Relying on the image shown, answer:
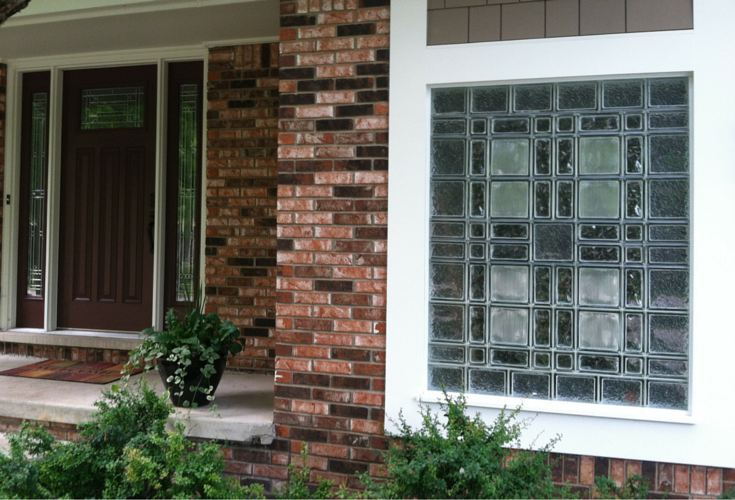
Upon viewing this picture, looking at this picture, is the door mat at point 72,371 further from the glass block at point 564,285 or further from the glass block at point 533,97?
the glass block at point 533,97

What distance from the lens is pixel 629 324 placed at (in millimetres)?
3064

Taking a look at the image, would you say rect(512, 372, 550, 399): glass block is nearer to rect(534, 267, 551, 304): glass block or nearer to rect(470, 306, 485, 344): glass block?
rect(470, 306, 485, 344): glass block

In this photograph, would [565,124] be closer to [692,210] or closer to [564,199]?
[564,199]

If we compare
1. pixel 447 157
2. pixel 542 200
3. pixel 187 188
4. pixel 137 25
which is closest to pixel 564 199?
pixel 542 200

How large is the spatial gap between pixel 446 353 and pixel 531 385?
0.47 m

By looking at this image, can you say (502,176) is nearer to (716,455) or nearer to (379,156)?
(379,156)

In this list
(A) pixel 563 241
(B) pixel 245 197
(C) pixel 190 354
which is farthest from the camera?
(B) pixel 245 197

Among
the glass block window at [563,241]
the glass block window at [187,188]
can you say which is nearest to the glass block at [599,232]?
the glass block window at [563,241]

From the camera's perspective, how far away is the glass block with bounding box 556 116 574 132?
3158 mm

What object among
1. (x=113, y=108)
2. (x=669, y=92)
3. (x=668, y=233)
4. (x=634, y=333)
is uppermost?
(x=113, y=108)

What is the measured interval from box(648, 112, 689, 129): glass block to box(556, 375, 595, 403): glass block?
1322 millimetres

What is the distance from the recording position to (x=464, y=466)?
2684 millimetres

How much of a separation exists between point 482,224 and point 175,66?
3399 millimetres

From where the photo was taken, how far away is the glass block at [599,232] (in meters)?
3.09
